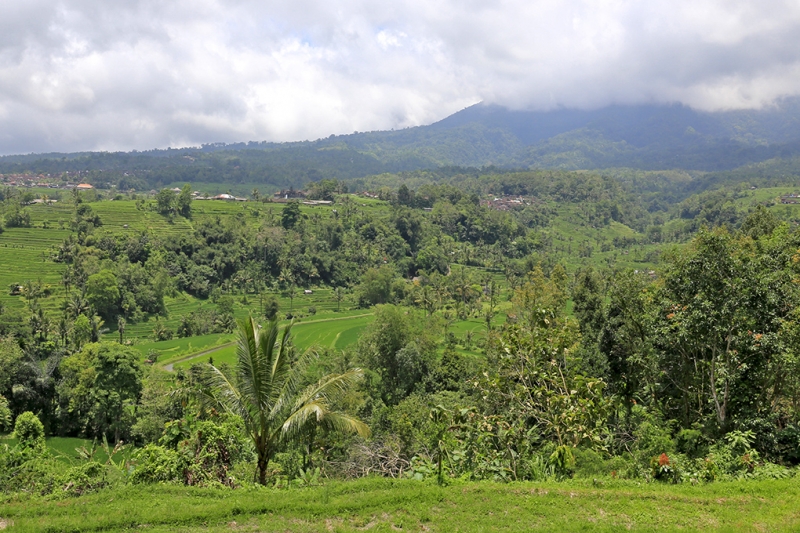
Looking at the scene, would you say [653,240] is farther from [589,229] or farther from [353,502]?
[353,502]

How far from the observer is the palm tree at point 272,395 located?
28.6 ft

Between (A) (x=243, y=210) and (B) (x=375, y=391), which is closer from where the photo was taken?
(B) (x=375, y=391)

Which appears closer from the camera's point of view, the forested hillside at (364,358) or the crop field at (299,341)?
the forested hillside at (364,358)

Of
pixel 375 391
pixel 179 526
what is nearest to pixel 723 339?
pixel 179 526

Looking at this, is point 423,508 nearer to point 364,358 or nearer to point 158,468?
point 158,468

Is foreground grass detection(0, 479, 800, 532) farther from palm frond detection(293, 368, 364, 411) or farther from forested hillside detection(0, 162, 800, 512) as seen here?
palm frond detection(293, 368, 364, 411)

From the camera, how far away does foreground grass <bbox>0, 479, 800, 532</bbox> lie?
6641 millimetres

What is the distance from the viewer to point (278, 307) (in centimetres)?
6166

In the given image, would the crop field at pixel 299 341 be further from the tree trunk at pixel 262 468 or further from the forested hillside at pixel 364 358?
the tree trunk at pixel 262 468

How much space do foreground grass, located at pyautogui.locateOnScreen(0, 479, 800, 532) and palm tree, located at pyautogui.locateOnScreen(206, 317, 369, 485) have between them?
1.23 meters

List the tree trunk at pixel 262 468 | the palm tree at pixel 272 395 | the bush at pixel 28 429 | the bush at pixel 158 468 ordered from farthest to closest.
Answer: the bush at pixel 28 429, the tree trunk at pixel 262 468, the palm tree at pixel 272 395, the bush at pixel 158 468

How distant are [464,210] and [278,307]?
53.3 metres

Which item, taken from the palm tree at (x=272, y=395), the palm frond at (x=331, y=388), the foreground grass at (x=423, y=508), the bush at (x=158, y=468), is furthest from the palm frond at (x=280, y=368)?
the bush at (x=158, y=468)

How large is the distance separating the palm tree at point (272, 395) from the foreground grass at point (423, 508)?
4.04 ft
